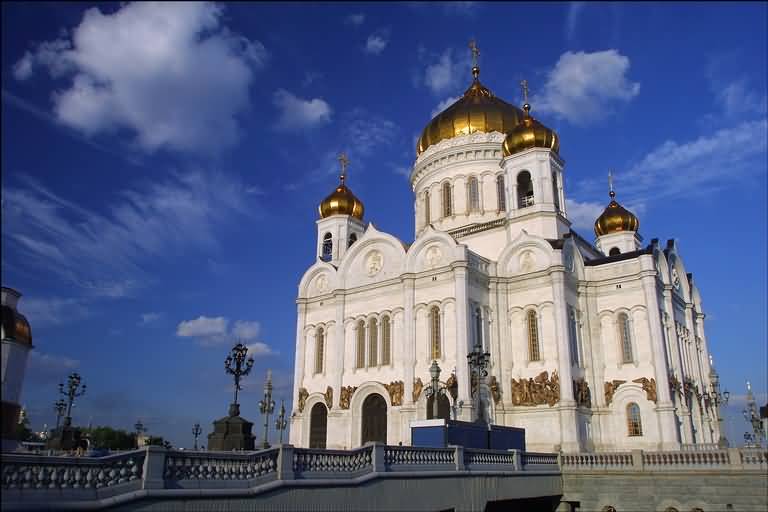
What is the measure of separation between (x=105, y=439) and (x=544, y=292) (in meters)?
46.5

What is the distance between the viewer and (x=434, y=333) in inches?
1095

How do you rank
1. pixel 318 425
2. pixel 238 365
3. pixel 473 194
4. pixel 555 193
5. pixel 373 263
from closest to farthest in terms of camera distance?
pixel 238 365
pixel 318 425
pixel 373 263
pixel 555 193
pixel 473 194

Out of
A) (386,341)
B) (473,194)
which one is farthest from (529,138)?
(386,341)

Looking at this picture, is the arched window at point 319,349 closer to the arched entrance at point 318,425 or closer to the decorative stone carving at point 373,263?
the arched entrance at point 318,425

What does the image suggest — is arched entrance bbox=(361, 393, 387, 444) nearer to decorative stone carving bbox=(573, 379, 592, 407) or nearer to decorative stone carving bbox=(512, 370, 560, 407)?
decorative stone carving bbox=(512, 370, 560, 407)

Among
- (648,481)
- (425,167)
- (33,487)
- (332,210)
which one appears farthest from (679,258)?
(33,487)

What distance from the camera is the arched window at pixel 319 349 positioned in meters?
31.8

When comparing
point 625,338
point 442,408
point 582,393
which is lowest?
point 442,408

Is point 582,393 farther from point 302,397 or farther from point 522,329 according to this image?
point 302,397

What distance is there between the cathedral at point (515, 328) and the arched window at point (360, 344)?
54 mm

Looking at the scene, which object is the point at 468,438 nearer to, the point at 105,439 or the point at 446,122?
the point at 446,122

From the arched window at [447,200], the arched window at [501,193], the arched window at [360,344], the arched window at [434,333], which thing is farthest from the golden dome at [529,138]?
the arched window at [360,344]

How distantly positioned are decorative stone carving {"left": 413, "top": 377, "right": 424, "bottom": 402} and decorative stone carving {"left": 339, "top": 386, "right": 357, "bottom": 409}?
3538 millimetres

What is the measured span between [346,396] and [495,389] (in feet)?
24.1
